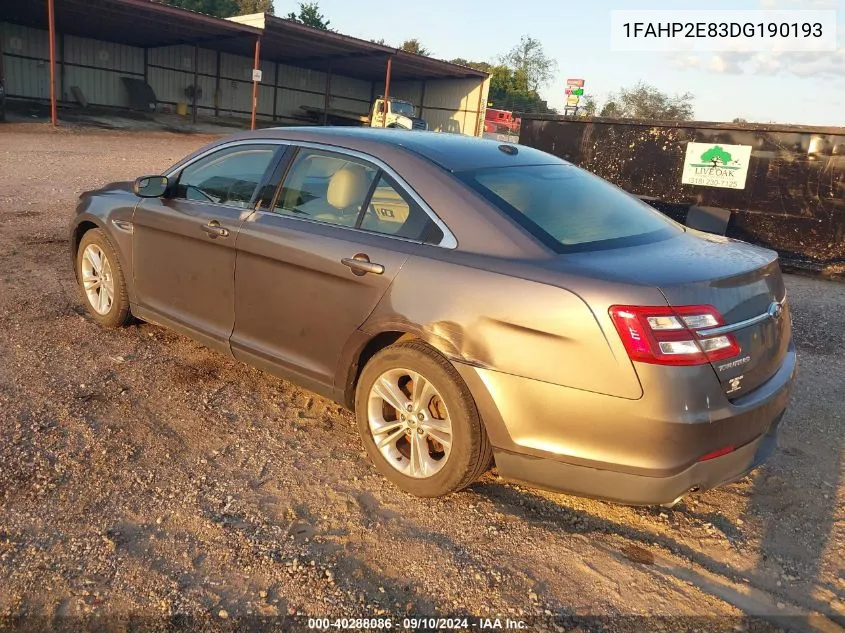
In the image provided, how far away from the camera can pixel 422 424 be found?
3070mm

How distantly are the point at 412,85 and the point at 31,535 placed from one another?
134 ft

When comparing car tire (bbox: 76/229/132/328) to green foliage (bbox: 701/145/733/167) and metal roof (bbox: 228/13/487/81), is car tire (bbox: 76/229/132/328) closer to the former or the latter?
green foliage (bbox: 701/145/733/167)

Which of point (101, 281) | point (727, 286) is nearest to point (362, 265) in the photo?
point (727, 286)

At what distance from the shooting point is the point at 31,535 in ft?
8.71

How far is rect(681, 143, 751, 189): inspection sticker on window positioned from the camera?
8.77 m

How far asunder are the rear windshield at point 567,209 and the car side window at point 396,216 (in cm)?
28

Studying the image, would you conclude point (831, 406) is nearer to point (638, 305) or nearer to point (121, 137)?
point (638, 305)

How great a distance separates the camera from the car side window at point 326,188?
346cm

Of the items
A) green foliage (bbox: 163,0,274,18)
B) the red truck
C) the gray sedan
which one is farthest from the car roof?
green foliage (bbox: 163,0,274,18)

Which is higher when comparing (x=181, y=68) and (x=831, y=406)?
(x=181, y=68)

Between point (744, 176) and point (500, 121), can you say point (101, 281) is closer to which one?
point (744, 176)

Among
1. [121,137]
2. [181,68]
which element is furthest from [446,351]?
[181,68]

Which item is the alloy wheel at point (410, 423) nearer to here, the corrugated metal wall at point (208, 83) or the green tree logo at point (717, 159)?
the green tree logo at point (717, 159)

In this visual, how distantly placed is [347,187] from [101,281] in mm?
2483
